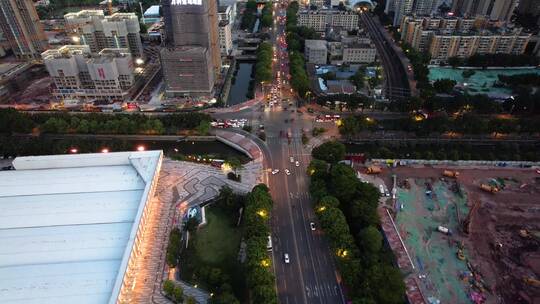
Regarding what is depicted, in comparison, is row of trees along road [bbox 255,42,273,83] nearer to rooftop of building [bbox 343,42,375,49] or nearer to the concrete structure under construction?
rooftop of building [bbox 343,42,375,49]

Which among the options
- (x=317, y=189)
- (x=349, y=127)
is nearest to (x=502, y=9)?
(x=349, y=127)

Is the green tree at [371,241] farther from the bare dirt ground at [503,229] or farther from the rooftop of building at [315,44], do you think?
the rooftop of building at [315,44]

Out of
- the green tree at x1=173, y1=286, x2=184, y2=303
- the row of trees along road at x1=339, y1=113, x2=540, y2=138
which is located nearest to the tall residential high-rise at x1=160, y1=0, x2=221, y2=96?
the row of trees along road at x1=339, y1=113, x2=540, y2=138

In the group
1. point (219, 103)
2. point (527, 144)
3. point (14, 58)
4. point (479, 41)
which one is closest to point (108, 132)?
point (219, 103)

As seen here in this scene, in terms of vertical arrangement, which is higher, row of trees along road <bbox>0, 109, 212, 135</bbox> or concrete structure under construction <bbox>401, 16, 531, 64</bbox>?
concrete structure under construction <bbox>401, 16, 531, 64</bbox>

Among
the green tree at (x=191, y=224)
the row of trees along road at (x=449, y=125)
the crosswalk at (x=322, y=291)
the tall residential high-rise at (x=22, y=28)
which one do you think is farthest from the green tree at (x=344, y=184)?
the tall residential high-rise at (x=22, y=28)

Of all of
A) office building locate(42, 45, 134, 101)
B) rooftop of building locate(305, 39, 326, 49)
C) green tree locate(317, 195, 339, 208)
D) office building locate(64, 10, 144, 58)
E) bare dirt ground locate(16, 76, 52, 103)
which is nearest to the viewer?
green tree locate(317, 195, 339, 208)
